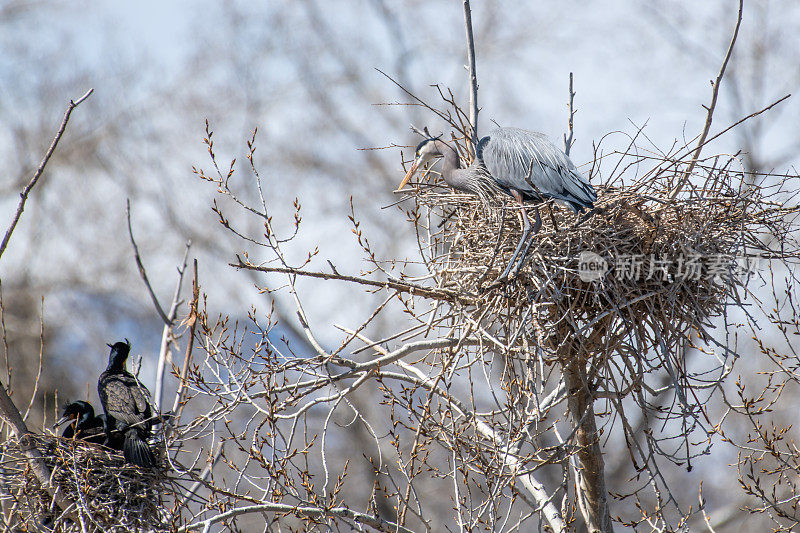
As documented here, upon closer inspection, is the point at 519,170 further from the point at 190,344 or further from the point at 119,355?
the point at 119,355

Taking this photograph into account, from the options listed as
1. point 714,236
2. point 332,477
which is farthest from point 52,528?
point 332,477

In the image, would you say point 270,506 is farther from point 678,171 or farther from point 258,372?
point 678,171

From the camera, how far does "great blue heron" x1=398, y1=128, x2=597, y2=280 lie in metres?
3.89

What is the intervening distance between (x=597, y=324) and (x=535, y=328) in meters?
0.40

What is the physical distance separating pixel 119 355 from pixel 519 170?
2.44m

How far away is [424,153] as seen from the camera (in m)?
4.69

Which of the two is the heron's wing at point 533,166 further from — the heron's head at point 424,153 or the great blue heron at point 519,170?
the heron's head at point 424,153

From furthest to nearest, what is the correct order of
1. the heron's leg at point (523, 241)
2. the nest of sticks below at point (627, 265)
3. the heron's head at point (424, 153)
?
the heron's head at point (424, 153) → the nest of sticks below at point (627, 265) → the heron's leg at point (523, 241)

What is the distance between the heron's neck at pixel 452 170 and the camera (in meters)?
4.20

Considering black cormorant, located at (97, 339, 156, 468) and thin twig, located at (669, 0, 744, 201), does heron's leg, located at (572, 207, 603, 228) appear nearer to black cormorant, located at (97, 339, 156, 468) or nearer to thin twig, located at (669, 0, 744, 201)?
thin twig, located at (669, 0, 744, 201)

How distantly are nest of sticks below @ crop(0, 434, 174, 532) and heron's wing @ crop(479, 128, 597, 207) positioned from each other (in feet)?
7.33

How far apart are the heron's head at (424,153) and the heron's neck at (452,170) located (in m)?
0.05

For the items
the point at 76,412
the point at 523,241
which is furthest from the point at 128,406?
the point at 523,241

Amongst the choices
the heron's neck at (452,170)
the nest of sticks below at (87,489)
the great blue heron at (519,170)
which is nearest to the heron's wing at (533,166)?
the great blue heron at (519,170)
